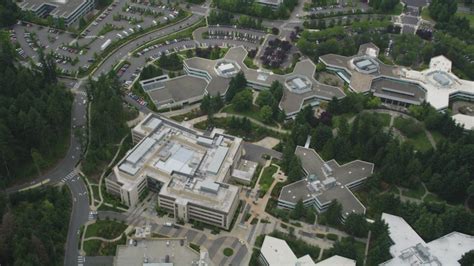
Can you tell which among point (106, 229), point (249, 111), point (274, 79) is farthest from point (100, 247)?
point (274, 79)

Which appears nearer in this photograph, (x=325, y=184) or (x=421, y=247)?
(x=421, y=247)

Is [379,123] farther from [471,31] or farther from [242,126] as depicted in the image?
[471,31]

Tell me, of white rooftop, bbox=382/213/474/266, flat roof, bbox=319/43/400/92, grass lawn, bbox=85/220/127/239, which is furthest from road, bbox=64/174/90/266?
flat roof, bbox=319/43/400/92

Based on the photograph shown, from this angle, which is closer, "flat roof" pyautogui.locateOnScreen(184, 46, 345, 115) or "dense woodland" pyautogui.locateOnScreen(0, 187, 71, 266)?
"dense woodland" pyautogui.locateOnScreen(0, 187, 71, 266)

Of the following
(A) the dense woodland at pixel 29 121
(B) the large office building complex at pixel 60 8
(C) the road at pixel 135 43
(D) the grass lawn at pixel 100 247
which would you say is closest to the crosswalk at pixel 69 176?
(A) the dense woodland at pixel 29 121

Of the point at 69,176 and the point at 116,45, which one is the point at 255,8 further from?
the point at 69,176

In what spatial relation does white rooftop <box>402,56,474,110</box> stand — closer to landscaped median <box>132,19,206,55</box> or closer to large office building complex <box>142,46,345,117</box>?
large office building complex <box>142,46,345,117</box>
